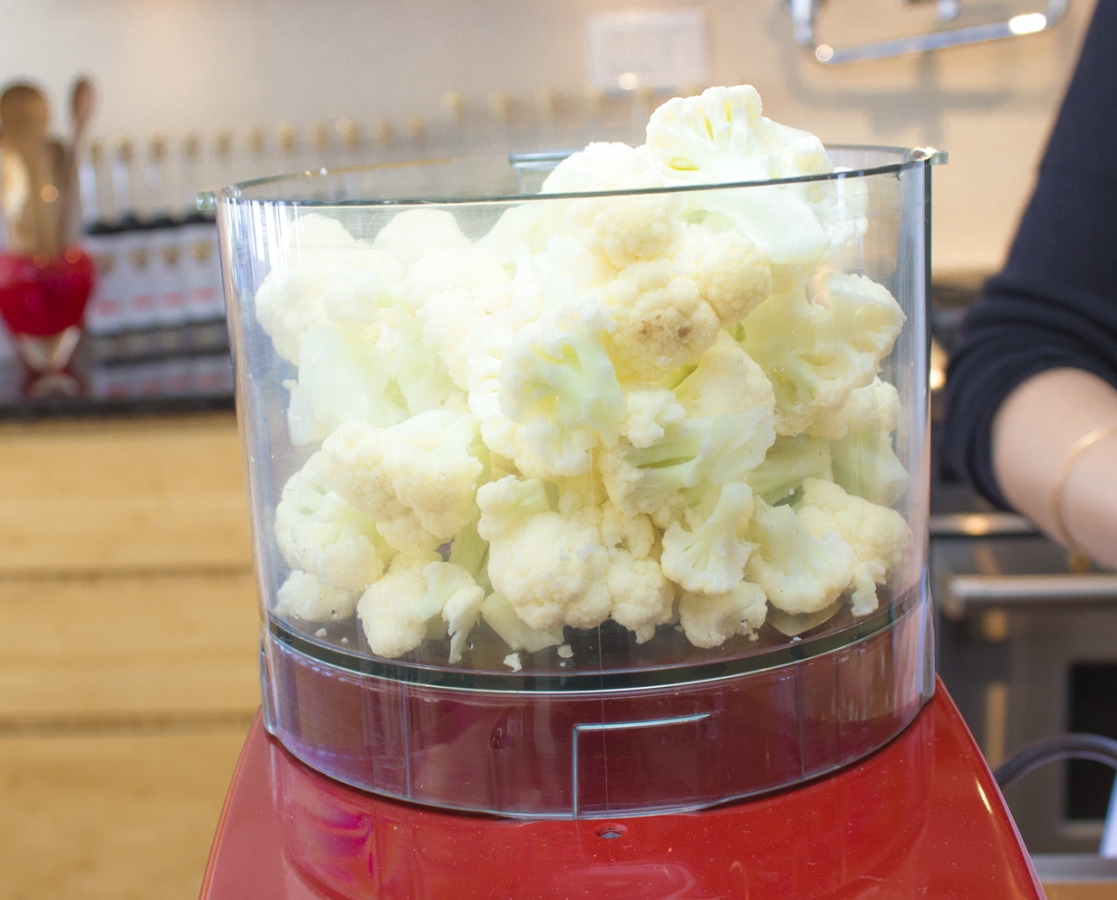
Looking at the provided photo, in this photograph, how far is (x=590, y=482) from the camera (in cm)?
34

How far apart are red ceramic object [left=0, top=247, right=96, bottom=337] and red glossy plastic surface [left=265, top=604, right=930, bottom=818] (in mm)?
1389

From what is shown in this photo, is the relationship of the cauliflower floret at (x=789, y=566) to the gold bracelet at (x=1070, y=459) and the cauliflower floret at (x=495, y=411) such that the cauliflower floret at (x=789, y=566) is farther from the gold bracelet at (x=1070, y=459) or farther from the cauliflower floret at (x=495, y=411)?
the gold bracelet at (x=1070, y=459)

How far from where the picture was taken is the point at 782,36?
180cm

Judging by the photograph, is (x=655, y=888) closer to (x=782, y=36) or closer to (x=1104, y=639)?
(x=1104, y=639)

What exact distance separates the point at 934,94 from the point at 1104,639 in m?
1.03

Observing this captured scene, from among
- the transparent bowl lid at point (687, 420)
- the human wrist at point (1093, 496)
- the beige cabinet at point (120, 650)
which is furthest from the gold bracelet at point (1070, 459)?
the beige cabinet at point (120, 650)

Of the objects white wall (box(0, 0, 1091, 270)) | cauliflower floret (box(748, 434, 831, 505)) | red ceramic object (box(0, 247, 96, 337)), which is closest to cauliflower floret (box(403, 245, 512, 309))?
cauliflower floret (box(748, 434, 831, 505))

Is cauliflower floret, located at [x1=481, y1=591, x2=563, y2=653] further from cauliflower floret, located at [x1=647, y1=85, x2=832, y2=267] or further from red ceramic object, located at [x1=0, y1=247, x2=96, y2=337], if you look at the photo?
red ceramic object, located at [x1=0, y1=247, x2=96, y2=337]

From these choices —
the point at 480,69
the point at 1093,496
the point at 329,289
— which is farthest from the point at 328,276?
the point at 480,69

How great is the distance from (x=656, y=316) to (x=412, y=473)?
0.09 metres

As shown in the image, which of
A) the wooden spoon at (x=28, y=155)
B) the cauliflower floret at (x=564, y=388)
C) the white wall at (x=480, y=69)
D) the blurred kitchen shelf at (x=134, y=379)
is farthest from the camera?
the white wall at (x=480, y=69)

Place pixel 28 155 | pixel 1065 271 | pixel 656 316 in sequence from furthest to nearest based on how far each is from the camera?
pixel 28 155 → pixel 1065 271 → pixel 656 316

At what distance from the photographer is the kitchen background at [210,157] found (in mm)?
1403

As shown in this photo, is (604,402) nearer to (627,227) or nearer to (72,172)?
(627,227)
